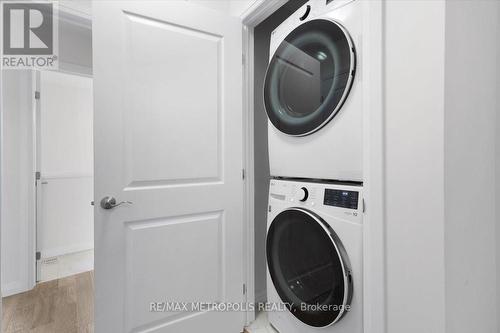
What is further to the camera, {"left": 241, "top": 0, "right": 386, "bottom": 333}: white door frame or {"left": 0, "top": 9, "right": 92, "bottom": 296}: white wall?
{"left": 0, "top": 9, "right": 92, "bottom": 296}: white wall

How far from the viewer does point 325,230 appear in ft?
3.51

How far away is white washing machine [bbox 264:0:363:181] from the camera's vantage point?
1.00m

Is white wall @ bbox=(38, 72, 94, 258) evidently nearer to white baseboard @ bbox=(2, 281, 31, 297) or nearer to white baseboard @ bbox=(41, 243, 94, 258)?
white baseboard @ bbox=(41, 243, 94, 258)

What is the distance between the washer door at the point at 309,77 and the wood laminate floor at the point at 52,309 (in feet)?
6.10

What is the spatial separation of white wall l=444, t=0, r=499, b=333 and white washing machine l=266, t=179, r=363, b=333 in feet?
0.96

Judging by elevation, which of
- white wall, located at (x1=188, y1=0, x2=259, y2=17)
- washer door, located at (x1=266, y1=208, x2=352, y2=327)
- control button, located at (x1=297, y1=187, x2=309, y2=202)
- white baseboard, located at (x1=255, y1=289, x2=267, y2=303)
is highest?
white wall, located at (x1=188, y1=0, x2=259, y2=17)

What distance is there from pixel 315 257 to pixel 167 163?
89 cm

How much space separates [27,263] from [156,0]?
235 centimetres

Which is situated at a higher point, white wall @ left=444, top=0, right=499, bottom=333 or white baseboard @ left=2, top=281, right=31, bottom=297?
white wall @ left=444, top=0, right=499, bottom=333

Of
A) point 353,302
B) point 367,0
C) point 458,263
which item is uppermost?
point 367,0

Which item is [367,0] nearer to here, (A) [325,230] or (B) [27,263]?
(A) [325,230]

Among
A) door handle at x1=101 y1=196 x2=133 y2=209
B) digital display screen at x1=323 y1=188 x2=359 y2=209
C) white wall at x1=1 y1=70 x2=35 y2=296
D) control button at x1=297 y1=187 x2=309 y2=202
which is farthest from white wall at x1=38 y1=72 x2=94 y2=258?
digital display screen at x1=323 y1=188 x2=359 y2=209

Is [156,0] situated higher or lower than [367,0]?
higher

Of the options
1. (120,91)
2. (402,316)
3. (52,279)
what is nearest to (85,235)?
(52,279)
